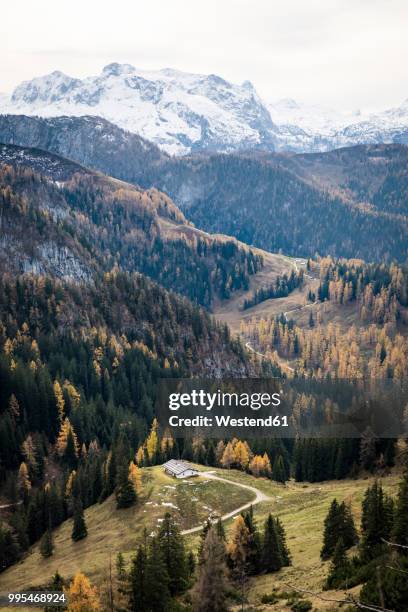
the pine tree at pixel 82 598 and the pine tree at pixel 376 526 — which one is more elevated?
the pine tree at pixel 376 526

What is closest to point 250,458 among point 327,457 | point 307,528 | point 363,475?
point 327,457

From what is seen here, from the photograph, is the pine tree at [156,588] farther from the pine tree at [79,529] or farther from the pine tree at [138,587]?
the pine tree at [79,529]

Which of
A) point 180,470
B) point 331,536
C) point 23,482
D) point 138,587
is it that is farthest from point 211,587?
point 23,482

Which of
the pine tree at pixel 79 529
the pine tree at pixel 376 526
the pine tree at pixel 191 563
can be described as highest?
the pine tree at pixel 376 526

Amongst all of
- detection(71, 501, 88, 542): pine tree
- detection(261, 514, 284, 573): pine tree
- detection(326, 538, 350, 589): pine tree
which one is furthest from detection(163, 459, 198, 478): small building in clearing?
detection(326, 538, 350, 589): pine tree

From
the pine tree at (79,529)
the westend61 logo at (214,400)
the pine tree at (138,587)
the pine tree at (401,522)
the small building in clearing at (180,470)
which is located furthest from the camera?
the westend61 logo at (214,400)

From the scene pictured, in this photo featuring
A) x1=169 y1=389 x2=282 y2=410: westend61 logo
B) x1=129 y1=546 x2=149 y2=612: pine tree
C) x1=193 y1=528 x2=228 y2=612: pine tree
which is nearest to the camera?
x1=193 y1=528 x2=228 y2=612: pine tree

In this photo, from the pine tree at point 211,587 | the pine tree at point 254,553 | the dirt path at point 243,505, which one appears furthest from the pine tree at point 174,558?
the dirt path at point 243,505

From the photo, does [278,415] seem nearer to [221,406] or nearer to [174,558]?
[221,406]

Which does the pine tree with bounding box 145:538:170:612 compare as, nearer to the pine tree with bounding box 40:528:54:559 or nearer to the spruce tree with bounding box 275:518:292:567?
the spruce tree with bounding box 275:518:292:567

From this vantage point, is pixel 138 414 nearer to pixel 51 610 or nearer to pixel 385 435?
pixel 385 435
